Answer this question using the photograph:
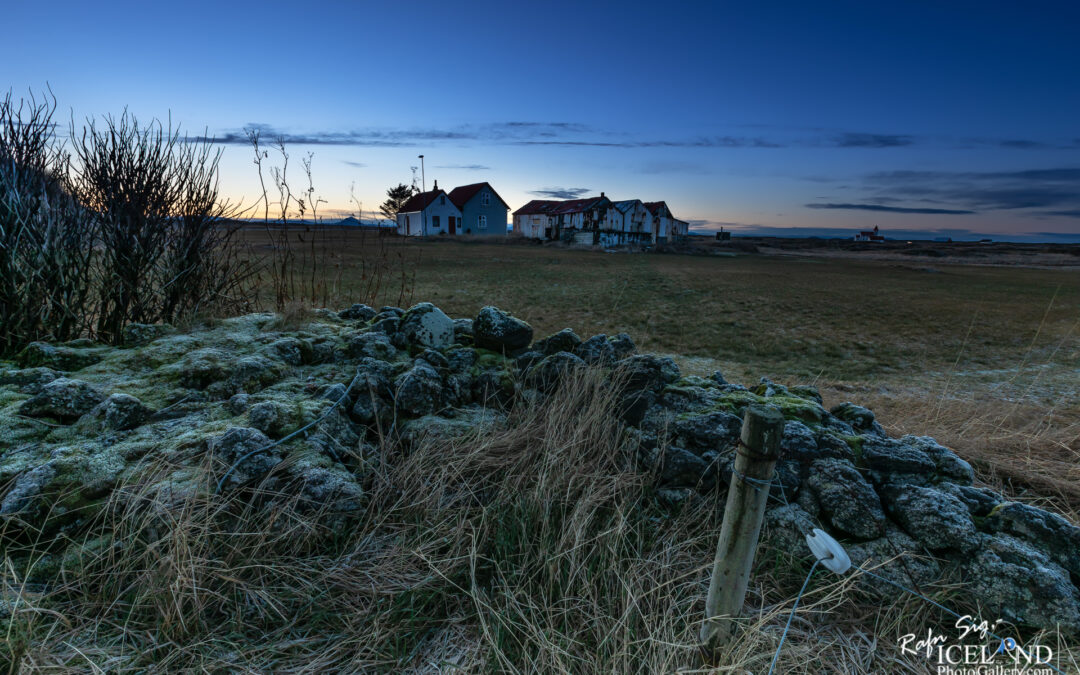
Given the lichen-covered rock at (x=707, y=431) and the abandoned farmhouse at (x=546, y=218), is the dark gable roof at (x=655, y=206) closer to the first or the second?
the abandoned farmhouse at (x=546, y=218)

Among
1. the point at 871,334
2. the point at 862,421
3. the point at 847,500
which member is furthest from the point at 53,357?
the point at 871,334

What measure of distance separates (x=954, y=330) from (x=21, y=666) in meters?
13.8

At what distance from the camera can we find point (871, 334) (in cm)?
966

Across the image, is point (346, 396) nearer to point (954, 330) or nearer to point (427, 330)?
point (427, 330)

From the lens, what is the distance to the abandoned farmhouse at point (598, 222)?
38.1 m

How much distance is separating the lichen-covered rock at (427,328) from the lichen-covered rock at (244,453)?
2077mm

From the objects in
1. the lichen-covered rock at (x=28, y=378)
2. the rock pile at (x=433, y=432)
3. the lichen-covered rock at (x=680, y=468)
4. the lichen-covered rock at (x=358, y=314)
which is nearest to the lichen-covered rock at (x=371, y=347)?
the rock pile at (x=433, y=432)

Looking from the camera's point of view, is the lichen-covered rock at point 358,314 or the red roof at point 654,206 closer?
the lichen-covered rock at point 358,314

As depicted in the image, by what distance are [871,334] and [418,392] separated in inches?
378

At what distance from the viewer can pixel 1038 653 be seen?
6.91 feet

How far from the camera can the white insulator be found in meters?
1.58

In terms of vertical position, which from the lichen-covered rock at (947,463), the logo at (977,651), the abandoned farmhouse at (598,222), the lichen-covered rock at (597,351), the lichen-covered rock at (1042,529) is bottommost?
the logo at (977,651)

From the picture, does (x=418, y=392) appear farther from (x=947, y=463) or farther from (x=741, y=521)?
(x=947, y=463)

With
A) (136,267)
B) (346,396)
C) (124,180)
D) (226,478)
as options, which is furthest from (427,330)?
(124,180)
